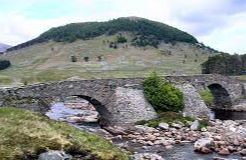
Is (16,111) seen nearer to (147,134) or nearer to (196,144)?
(196,144)

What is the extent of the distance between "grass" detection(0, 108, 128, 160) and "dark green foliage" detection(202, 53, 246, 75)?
10952 cm

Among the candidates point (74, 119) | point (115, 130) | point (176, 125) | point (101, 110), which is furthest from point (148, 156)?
point (74, 119)

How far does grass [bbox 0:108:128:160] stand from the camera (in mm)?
27844

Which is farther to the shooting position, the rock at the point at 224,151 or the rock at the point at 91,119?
the rock at the point at 91,119

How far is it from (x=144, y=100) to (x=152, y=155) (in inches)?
742

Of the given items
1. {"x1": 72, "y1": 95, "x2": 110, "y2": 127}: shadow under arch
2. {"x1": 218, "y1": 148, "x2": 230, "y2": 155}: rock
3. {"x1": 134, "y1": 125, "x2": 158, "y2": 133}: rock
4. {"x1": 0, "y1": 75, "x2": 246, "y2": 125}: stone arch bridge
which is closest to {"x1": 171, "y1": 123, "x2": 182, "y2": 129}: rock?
{"x1": 134, "y1": 125, "x2": 158, "y2": 133}: rock

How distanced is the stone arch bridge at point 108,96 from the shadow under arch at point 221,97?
14497 millimetres

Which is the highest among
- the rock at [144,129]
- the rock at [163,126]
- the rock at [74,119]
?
the rock at [163,126]

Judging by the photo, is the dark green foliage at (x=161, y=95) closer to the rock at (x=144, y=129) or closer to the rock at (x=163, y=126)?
the rock at (x=163, y=126)

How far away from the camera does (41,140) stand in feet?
93.9

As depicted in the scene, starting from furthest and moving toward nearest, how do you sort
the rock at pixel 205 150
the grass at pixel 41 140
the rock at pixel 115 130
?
1. the rock at pixel 115 130
2. the rock at pixel 205 150
3. the grass at pixel 41 140

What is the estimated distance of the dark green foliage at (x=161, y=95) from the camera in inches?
2379

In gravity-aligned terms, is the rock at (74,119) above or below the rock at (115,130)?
below

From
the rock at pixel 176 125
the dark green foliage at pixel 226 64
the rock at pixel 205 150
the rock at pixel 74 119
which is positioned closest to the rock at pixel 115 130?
the rock at pixel 176 125
